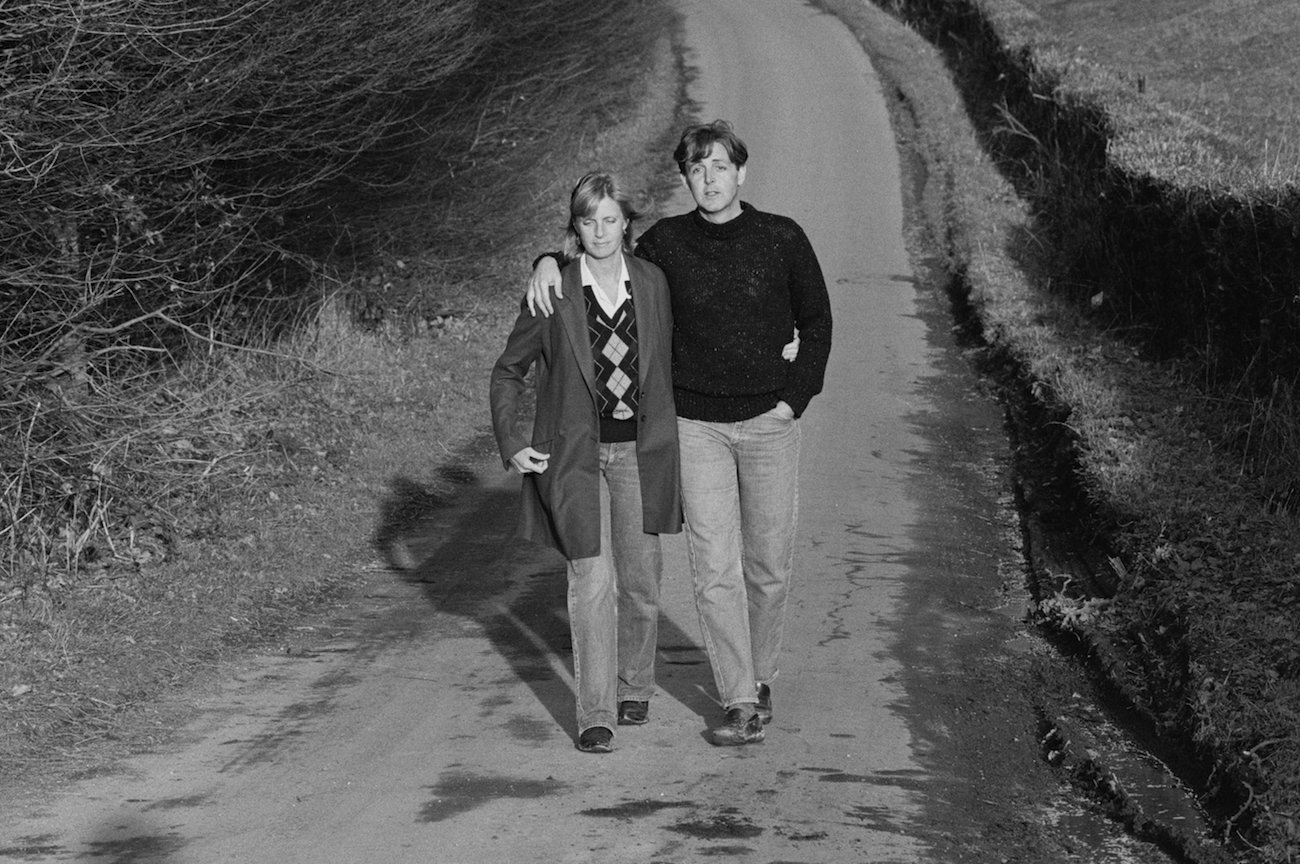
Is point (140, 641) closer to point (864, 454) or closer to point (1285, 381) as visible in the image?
point (864, 454)

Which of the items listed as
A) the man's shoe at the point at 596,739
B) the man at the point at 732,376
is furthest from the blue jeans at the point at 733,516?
the man's shoe at the point at 596,739

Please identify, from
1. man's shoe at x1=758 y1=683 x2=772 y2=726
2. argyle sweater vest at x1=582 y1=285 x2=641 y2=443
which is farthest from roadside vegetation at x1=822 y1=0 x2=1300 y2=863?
argyle sweater vest at x1=582 y1=285 x2=641 y2=443

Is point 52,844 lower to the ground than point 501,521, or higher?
higher

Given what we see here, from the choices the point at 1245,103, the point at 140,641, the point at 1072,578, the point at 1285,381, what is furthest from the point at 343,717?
the point at 1245,103

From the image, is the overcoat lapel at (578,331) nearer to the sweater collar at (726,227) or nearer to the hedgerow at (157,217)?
the sweater collar at (726,227)

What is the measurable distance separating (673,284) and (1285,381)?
5.34 meters

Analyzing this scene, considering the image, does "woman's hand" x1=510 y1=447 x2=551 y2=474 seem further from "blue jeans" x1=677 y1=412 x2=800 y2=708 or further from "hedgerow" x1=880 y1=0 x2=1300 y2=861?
"hedgerow" x1=880 y1=0 x2=1300 y2=861

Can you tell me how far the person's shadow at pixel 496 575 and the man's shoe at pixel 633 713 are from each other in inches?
7.7

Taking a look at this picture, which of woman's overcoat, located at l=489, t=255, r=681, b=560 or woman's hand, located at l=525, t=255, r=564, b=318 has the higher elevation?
woman's hand, located at l=525, t=255, r=564, b=318

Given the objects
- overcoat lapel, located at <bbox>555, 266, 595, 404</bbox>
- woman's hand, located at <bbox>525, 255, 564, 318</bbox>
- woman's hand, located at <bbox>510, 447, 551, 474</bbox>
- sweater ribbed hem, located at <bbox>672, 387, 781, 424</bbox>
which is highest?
woman's hand, located at <bbox>525, 255, 564, 318</bbox>

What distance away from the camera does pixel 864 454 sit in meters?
12.0

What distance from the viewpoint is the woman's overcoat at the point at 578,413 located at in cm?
606

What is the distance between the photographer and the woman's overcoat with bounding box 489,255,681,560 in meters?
6.06

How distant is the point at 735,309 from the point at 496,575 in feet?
10.9
